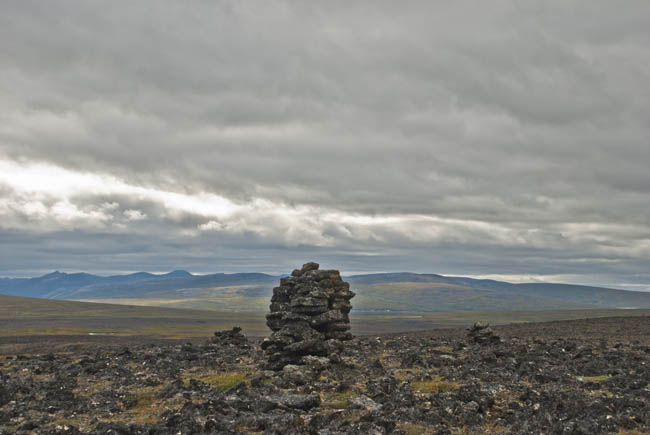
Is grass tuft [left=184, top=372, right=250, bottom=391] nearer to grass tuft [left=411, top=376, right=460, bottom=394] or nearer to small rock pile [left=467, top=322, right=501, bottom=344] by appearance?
grass tuft [left=411, top=376, right=460, bottom=394]

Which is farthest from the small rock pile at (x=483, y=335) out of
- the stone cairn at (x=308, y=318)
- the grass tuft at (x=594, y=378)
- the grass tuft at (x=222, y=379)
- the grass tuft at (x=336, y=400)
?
the grass tuft at (x=336, y=400)

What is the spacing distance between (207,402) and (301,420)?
6795mm

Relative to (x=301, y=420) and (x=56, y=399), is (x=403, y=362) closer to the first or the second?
(x=301, y=420)

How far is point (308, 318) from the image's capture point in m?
47.1

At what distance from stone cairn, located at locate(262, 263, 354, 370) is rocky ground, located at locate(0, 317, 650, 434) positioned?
198cm

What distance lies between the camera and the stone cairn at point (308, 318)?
1663 inches

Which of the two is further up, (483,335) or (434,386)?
(483,335)

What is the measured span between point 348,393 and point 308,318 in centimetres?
1458

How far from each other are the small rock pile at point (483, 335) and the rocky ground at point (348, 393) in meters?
2.03

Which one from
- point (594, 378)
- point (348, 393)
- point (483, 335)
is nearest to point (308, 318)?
point (348, 393)

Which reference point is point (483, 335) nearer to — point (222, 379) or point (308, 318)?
point (308, 318)

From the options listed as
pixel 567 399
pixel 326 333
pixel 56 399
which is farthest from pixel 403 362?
pixel 56 399

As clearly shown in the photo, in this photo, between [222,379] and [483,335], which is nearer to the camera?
[222,379]

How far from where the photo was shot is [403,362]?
45125mm
